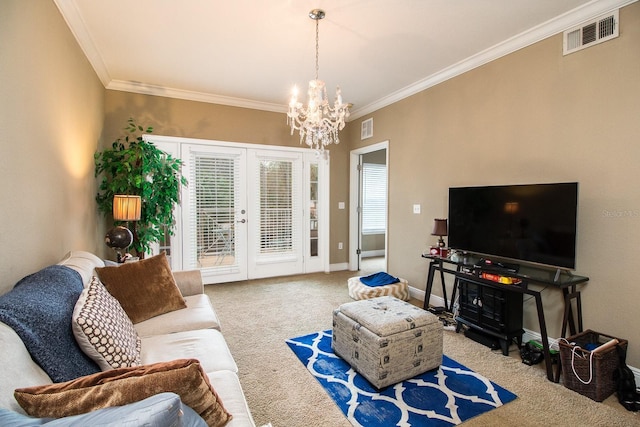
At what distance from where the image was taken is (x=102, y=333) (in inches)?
53.9

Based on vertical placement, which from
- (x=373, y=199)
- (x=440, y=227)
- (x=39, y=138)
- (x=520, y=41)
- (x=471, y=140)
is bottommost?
(x=440, y=227)

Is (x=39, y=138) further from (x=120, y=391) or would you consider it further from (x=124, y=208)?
(x=120, y=391)

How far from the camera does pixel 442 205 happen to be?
147 inches

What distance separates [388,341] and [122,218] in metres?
2.80

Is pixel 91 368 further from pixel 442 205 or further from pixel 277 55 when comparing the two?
pixel 442 205

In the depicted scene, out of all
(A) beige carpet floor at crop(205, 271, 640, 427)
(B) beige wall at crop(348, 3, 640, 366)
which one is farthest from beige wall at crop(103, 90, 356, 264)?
(A) beige carpet floor at crop(205, 271, 640, 427)

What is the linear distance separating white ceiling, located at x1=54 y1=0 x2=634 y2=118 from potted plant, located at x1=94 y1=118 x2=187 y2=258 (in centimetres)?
101

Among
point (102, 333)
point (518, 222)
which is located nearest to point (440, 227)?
point (518, 222)

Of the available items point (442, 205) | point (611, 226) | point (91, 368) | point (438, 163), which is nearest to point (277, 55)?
point (438, 163)

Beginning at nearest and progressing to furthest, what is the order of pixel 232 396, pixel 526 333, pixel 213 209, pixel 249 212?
pixel 232 396 → pixel 526 333 → pixel 213 209 → pixel 249 212

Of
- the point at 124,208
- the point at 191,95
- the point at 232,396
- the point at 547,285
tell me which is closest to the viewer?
the point at 232,396

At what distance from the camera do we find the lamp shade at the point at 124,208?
10.2 feet

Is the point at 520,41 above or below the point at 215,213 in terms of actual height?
above

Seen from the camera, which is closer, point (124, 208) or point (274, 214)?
point (124, 208)
